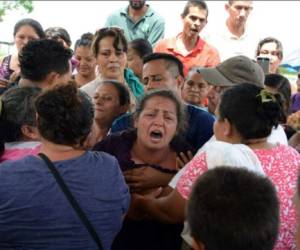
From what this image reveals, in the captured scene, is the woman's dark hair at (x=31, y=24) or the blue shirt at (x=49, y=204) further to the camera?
the woman's dark hair at (x=31, y=24)

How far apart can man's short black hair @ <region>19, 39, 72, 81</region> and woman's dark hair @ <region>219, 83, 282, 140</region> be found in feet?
3.87

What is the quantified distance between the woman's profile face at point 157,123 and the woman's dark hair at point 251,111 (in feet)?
1.59

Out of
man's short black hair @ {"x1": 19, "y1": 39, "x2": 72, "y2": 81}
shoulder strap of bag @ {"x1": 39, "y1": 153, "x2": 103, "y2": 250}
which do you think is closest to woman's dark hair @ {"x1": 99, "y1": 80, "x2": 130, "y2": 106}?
man's short black hair @ {"x1": 19, "y1": 39, "x2": 72, "y2": 81}

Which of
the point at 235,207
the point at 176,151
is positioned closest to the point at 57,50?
the point at 176,151

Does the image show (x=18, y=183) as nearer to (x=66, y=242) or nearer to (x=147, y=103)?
(x=66, y=242)

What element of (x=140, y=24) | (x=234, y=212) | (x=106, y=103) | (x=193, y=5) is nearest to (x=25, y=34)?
(x=106, y=103)

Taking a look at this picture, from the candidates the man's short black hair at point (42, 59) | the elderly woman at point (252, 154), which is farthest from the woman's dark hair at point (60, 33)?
the elderly woman at point (252, 154)

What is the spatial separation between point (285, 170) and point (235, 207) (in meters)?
0.77

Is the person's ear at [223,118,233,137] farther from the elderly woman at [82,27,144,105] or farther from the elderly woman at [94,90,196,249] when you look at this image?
the elderly woman at [82,27,144,105]

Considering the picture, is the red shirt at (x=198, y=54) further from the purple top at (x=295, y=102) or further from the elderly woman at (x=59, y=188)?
the elderly woman at (x=59, y=188)

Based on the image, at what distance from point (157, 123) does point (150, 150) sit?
16cm

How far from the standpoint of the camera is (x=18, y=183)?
1.76 meters

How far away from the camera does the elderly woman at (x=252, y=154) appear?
80.9 inches

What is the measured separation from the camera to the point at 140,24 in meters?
5.72
